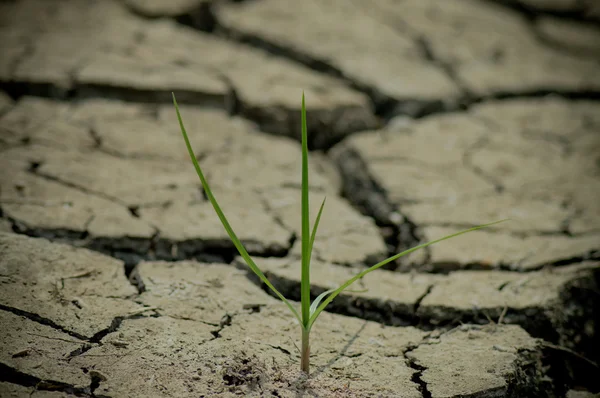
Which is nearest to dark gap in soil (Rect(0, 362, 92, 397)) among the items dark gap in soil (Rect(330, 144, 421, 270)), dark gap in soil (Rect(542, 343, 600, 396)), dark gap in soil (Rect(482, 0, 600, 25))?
dark gap in soil (Rect(330, 144, 421, 270))

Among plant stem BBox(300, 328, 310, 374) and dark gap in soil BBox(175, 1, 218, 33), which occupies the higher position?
dark gap in soil BBox(175, 1, 218, 33)

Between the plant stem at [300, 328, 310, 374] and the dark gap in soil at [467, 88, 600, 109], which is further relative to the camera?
the dark gap in soil at [467, 88, 600, 109]

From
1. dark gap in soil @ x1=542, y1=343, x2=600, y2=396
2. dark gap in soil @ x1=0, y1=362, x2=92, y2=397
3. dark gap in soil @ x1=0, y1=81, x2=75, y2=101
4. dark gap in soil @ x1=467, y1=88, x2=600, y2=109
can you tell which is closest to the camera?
dark gap in soil @ x1=0, y1=362, x2=92, y2=397

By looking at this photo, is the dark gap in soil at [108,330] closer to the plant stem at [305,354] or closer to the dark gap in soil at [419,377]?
the plant stem at [305,354]

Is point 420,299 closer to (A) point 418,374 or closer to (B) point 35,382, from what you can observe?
(A) point 418,374

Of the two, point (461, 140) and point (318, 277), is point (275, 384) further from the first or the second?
point (461, 140)

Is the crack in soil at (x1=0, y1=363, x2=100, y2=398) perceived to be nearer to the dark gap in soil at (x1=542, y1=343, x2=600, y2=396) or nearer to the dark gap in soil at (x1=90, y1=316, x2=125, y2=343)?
the dark gap in soil at (x1=90, y1=316, x2=125, y2=343)

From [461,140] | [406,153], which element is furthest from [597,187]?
[406,153]
